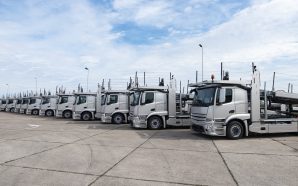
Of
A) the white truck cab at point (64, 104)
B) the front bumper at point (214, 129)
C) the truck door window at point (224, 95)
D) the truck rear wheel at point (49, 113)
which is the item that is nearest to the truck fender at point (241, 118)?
the front bumper at point (214, 129)

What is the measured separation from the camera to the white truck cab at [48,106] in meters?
30.0

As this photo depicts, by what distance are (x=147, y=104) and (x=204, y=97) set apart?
13.7ft

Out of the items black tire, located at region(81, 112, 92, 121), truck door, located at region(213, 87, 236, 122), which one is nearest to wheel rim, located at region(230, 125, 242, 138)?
truck door, located at region(213, 87, 236, 122)

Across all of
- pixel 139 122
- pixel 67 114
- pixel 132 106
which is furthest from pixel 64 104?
pixel 139 122

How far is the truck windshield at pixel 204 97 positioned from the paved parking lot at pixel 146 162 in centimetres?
171

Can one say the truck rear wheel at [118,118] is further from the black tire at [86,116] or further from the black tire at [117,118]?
the black tire at [86,116]

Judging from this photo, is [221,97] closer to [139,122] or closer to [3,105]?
[139,122]

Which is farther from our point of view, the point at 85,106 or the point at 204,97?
the point at 85,106

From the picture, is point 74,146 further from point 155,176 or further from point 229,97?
point 229,97

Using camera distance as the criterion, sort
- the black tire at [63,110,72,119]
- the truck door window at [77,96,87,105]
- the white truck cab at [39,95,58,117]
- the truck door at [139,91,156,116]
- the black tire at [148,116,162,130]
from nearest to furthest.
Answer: the truck door at [139,91,156,116] < the black tire at [148,116,162,130] < the truck door window at [77,96,87,105] < the black tire at [63,110,72,119] < the white truck cab at [39,95,58,117]

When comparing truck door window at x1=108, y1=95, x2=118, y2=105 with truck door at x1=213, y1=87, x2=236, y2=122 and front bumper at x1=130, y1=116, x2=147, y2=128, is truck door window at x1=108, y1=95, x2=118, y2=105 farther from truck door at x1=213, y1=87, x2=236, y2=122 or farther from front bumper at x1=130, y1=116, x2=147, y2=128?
truck door at x1=213, y1=87, x2=236, y2=122

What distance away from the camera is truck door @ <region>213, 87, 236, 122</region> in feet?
39.4

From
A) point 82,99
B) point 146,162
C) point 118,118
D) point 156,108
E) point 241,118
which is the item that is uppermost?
point 82,99

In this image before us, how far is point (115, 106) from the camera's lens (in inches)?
780
